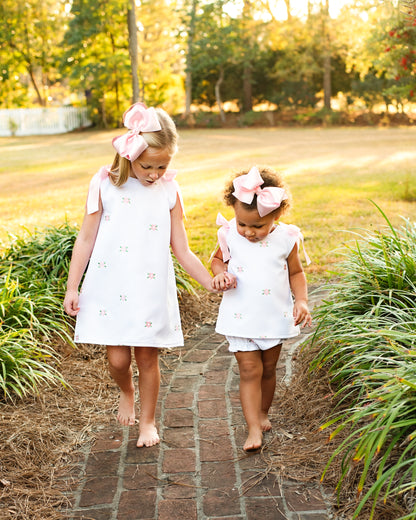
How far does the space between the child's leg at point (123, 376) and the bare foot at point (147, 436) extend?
16 centimetres

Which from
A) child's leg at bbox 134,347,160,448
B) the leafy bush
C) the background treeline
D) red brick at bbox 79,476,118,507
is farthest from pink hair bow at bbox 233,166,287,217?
the background treeline

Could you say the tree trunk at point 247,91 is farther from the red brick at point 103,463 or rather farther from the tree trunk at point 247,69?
the red brick at point 103,463

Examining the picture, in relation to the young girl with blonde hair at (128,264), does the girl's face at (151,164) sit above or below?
above

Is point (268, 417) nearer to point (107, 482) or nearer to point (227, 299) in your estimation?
point (227, 299)

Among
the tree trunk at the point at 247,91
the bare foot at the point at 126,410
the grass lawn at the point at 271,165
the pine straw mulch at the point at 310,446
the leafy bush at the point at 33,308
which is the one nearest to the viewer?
the pine straw mulch at the point at 310,446

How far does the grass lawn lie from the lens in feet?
24.8

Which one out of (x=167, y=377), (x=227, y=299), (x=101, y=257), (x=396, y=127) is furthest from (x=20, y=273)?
(x=396, y=127)

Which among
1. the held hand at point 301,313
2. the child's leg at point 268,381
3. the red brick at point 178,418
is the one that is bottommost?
the red brick at point 178,418

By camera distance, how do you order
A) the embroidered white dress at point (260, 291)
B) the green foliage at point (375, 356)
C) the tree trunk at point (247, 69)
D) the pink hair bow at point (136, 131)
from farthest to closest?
1. the tree trunk at point (247, 69)
2. the embroidered white dress at point (260, 291)
3. the pink hair bow at point (136, 131)
4. the green foliage at point (375, 356)

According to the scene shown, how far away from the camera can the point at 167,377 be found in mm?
3727

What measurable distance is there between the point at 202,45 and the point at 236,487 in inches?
1056

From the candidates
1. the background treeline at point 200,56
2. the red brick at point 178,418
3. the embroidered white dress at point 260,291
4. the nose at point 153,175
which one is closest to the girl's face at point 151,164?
the nose at point 153,175

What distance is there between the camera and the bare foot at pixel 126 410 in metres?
3.14

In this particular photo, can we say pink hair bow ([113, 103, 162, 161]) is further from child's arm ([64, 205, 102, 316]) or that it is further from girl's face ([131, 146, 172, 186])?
child's arm ([64, 205, 102, 316])
